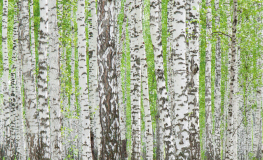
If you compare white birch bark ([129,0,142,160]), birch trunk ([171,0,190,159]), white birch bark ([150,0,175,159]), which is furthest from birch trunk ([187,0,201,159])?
white birch bark ([129,0,142,160])

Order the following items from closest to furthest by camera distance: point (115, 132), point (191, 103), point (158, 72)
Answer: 1. point (115, 132)
2. point (191, 103)
3. point (158, 72)

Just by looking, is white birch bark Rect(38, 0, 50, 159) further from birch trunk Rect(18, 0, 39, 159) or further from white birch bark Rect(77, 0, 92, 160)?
white birch bark Rect(77, 0, 92, 160)

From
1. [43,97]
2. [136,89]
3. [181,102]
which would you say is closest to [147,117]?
[136,89]

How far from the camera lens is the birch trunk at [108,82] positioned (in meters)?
7.20

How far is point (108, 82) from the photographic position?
24.2 feet

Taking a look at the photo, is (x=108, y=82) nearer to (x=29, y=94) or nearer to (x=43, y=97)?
(x=43, y=97)

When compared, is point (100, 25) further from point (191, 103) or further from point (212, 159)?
point (212, 159)

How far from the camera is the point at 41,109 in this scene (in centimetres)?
866

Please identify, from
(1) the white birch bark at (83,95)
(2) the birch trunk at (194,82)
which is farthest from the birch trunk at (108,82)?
(1) the white birch bark at (83,95)

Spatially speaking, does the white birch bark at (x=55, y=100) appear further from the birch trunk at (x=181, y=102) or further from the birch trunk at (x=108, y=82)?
the birch trunk at (x=181, y=102)

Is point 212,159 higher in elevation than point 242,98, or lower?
lower

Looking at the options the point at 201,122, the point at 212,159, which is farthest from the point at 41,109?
the point at 201,122

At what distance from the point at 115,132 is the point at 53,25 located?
180 inches

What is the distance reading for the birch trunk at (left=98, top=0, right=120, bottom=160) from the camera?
7203 millimetres
